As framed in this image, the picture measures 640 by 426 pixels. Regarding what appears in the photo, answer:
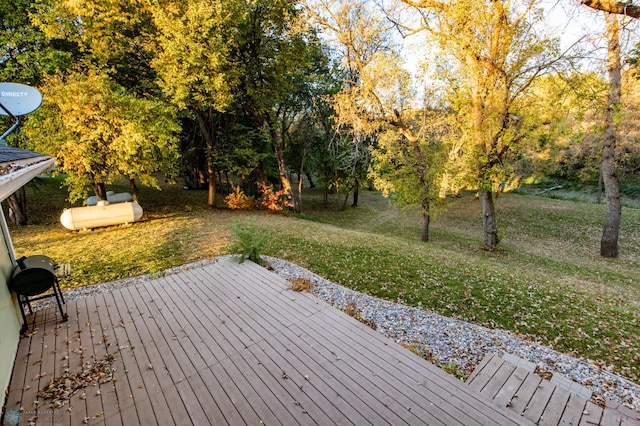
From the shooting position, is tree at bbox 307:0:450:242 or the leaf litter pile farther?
tree at bbox 307:0:450:242

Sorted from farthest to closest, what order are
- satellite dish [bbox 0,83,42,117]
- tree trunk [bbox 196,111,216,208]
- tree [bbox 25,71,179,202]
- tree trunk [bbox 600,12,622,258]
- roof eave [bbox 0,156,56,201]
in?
tree trunk [bbox 196,111,216,208] < tree [bbox 25,71,179,202] < tree trunk [bbox 600,12,622,258] < satellite dish [bbox 0,83,42,117] < roof eave [bbox 0,156,56,201]

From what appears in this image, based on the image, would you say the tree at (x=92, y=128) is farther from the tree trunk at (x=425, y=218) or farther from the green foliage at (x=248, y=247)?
the tree trunk at (x=425, y=218)

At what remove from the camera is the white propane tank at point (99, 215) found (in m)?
9.63

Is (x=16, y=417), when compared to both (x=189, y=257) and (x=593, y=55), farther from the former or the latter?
(x=593, y=55)

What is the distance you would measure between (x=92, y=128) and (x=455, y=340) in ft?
38.5

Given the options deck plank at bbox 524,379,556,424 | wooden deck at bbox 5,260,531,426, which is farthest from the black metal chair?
deck plank at bbox 524,379,556,424

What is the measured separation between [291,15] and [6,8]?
400 inches

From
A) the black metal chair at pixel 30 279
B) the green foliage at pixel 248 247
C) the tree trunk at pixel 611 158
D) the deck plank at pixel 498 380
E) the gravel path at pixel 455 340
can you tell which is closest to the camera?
the deck plank at pixel 498 380

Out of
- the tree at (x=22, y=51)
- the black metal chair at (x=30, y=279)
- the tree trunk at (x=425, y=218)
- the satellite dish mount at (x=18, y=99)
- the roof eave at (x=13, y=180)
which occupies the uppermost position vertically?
the tree at (x=22, y=51)

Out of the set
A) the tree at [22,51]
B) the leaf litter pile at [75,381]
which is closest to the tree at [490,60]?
the leaf litter pile at [75,381]

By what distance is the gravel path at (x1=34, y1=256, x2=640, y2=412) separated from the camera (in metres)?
3.63

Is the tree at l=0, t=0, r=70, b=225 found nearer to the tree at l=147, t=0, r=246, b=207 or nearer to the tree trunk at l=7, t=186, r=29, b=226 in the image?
the tree trunk at l=7, t=186, r=29, b=226

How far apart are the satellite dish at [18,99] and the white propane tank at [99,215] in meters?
6.68

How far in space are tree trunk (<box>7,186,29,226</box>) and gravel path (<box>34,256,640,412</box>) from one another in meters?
8.21
